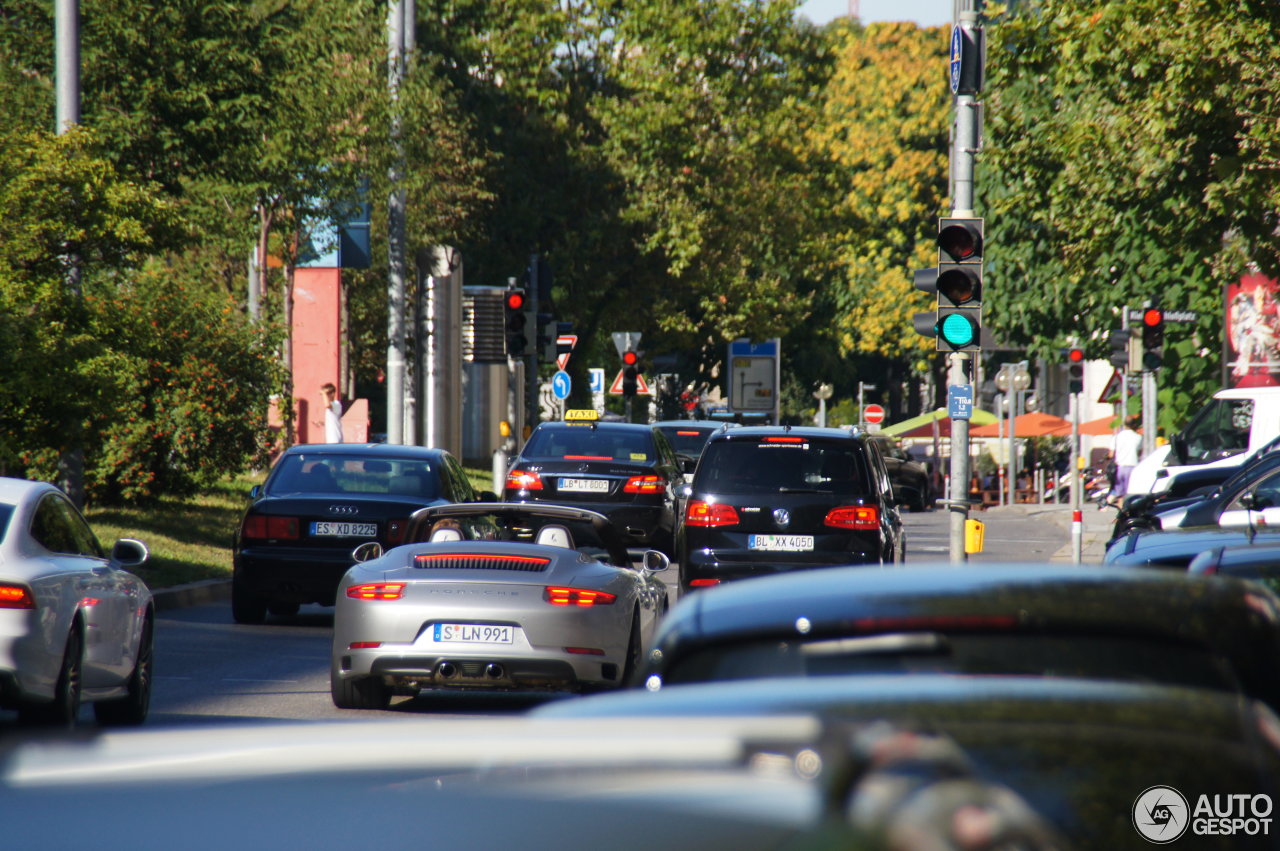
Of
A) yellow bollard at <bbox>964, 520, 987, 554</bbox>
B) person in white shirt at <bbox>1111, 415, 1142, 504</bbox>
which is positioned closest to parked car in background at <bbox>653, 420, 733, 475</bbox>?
person in white shirt at <bbox>1111, 415, 1142, 504</bbox>

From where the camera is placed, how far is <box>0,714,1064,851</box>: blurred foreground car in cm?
184

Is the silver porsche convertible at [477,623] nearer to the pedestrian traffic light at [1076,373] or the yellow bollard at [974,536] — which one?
the yellow bollard at [974,536]

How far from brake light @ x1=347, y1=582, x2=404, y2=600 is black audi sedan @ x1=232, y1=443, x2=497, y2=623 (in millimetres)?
4697

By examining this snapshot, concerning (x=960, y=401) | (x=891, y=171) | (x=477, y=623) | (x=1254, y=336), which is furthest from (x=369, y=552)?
(x=891, y=171)

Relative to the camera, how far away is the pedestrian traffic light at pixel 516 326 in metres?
27.9

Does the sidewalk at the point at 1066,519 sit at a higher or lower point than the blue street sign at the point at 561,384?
lower

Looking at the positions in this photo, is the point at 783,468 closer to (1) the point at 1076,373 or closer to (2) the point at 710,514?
(2) the point at 710,514

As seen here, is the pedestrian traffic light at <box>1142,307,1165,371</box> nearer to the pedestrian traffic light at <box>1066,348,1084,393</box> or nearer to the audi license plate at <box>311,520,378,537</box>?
the pedestrian traffic light at <box>1066,348,1084,393</box>

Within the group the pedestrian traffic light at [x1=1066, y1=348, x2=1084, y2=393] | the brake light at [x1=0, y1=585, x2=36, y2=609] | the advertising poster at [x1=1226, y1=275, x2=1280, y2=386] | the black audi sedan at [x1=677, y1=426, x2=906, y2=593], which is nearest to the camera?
the brake light at [x1=0, y1=585, x2=36, y2=609]

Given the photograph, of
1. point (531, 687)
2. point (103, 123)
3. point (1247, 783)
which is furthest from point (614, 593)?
point (103, 123)

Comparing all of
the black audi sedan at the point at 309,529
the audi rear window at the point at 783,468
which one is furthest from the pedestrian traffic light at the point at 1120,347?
the black audi sedan at the point at 309,529

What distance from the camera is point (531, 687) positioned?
1052cm

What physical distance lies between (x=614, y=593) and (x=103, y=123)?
12881mm

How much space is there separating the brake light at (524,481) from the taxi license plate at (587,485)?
0.29 m
